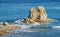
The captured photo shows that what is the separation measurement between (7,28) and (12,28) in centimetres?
85

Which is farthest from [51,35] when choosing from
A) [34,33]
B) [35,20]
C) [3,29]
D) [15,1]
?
[15,1]

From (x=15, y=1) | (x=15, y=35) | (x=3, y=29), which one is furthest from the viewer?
(x=15, y=1)

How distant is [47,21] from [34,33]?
29.6 feet

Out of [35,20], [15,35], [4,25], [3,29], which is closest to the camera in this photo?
[15,35]

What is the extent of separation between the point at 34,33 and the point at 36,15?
30.4ft

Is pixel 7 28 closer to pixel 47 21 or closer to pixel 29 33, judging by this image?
pixel 29 33

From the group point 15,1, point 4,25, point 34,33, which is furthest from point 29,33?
point 15,1

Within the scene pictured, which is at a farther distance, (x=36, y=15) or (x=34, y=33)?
(x=36, y=15)

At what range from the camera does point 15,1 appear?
87.9 meters

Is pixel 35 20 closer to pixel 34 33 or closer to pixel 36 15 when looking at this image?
pixel 36 15

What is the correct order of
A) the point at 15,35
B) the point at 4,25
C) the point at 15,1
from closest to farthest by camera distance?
1. the point at 15,35
2. the point at 4,25
3. the point at 15,1

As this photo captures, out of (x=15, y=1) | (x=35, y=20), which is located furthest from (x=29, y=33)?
(x=15, y=1)

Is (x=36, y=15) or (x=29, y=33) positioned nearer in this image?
(x=29, y=33)

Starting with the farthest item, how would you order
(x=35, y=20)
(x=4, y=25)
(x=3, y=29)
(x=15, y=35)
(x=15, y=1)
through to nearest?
(x=15, y=1) → (x=35, y=20) → (x=4, y=25) → (x=3, y=29) → (x=15, y=35)
